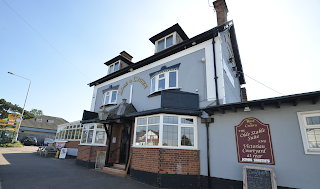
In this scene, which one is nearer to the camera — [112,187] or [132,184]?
[112,187]

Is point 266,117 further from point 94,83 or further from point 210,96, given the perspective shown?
point 94,83

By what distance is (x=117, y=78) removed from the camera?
13773mm

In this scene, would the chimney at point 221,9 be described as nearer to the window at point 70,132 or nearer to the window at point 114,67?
the window at point 114,67

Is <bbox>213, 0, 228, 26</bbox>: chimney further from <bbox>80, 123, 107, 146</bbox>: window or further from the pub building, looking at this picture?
<bbox>80, 123, 107, 146</bbox>: window

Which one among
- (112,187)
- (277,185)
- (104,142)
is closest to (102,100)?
(104,142)

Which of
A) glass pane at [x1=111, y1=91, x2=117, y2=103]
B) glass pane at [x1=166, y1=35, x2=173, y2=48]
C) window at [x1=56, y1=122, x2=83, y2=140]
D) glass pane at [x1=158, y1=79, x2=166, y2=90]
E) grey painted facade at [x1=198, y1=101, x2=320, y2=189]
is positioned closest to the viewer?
grey painted facade at [x1=198, y1=101, x2=320, y2=189]

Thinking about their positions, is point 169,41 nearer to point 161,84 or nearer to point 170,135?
point 161,84

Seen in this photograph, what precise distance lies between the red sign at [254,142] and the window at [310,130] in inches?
38.8

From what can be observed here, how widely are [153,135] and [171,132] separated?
908 millimetres

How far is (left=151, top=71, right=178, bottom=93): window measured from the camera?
9523 mm

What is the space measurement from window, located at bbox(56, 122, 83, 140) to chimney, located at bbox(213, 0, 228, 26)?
1615 centimetres

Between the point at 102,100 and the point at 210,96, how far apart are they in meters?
9.87

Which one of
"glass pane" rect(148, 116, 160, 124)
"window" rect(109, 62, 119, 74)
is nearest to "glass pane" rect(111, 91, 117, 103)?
"window" rect(109, 62, 119, 74)

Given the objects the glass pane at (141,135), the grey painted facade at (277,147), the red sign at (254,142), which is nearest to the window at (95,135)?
the glass pane at (141,135)
